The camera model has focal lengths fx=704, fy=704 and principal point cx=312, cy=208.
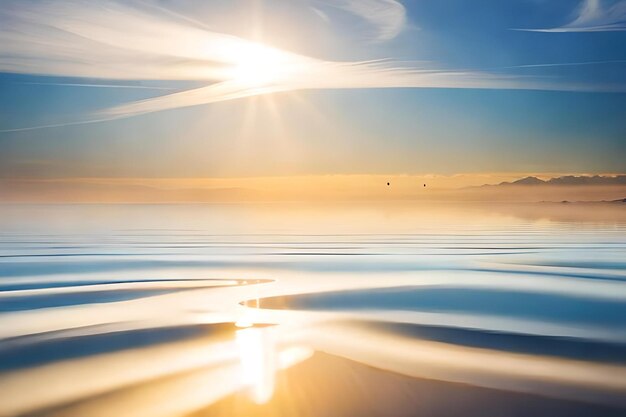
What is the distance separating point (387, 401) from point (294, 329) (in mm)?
2428

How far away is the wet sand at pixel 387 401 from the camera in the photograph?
4.50m

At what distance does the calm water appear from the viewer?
16.3ft

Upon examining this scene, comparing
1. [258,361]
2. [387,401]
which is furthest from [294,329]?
[387,401]

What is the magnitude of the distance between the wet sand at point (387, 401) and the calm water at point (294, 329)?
0.09ft

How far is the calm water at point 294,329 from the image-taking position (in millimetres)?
4973

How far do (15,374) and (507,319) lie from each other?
4975 millimetres

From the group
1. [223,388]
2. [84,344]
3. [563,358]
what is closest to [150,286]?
[84,344]

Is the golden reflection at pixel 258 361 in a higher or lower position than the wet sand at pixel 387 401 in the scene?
higher

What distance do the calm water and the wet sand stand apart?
3cm

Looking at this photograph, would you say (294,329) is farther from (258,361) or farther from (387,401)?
(387,401)

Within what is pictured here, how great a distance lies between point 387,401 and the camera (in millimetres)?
4715

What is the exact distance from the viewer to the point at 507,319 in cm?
770

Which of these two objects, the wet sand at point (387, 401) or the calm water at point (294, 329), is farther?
the calm water at point (294, 329)

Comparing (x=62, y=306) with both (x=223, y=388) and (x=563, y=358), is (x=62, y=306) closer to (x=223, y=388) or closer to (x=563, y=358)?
(x=223, y=388)
